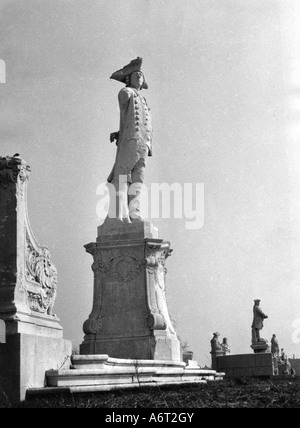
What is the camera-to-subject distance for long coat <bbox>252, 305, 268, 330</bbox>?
27031 mm

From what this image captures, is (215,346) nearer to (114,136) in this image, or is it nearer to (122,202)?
(114,136)

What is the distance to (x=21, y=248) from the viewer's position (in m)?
6.96

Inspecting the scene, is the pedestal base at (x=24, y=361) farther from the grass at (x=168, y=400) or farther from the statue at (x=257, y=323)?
the statue at (x=257, y=323)

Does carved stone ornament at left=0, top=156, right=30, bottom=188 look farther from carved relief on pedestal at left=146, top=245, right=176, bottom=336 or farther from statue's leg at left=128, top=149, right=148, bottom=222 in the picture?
statue's leg at left=128, top=149, right=148, bottom=222

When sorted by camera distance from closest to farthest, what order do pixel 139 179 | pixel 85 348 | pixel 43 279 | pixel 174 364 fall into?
1. pixel 43 279
2. pixel 174 364
3. pixel 85 348
4. pixel 139 179

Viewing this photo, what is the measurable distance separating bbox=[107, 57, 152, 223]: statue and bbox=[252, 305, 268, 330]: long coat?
15.2m

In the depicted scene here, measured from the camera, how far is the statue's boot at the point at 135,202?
12658 millimetres

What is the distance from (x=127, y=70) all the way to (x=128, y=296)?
4.53m

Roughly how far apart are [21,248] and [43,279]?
589mm

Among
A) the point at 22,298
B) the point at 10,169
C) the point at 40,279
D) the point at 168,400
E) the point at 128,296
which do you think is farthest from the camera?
the point at 128,296

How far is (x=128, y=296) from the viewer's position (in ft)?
39.7

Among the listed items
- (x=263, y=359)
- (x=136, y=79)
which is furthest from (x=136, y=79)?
(x=263, y=359)
